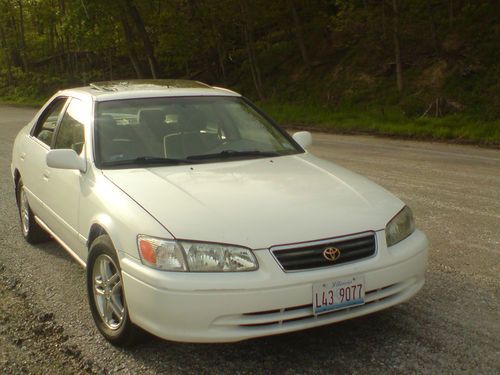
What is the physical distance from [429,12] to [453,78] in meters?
2.01

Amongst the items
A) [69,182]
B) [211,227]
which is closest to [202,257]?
[211,227]

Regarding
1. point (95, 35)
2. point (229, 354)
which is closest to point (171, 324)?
point (229, 354)

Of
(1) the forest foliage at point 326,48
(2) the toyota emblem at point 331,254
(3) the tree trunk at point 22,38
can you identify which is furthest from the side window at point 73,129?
(3) the tree trunk at point 22,38

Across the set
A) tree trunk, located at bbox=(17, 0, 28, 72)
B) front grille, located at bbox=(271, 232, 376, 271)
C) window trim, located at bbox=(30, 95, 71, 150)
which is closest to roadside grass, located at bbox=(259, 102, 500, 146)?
window trim, located at bbox=(30, 95, 71, 150)

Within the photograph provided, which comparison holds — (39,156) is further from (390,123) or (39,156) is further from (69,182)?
(390,123)

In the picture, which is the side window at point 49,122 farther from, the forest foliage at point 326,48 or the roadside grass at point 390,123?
the forest foliage at point 326,48

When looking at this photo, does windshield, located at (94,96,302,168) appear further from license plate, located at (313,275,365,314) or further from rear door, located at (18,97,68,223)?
license plate, located at (313,275,365,314)

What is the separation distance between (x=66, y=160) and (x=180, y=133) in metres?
0.85

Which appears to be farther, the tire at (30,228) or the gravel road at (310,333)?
the tire at (30,228)

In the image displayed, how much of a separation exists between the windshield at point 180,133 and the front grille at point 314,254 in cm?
136

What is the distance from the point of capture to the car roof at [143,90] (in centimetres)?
488

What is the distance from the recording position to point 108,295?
149 inches

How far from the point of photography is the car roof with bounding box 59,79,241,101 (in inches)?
192

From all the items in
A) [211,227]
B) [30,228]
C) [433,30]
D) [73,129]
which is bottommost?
[30,228]
